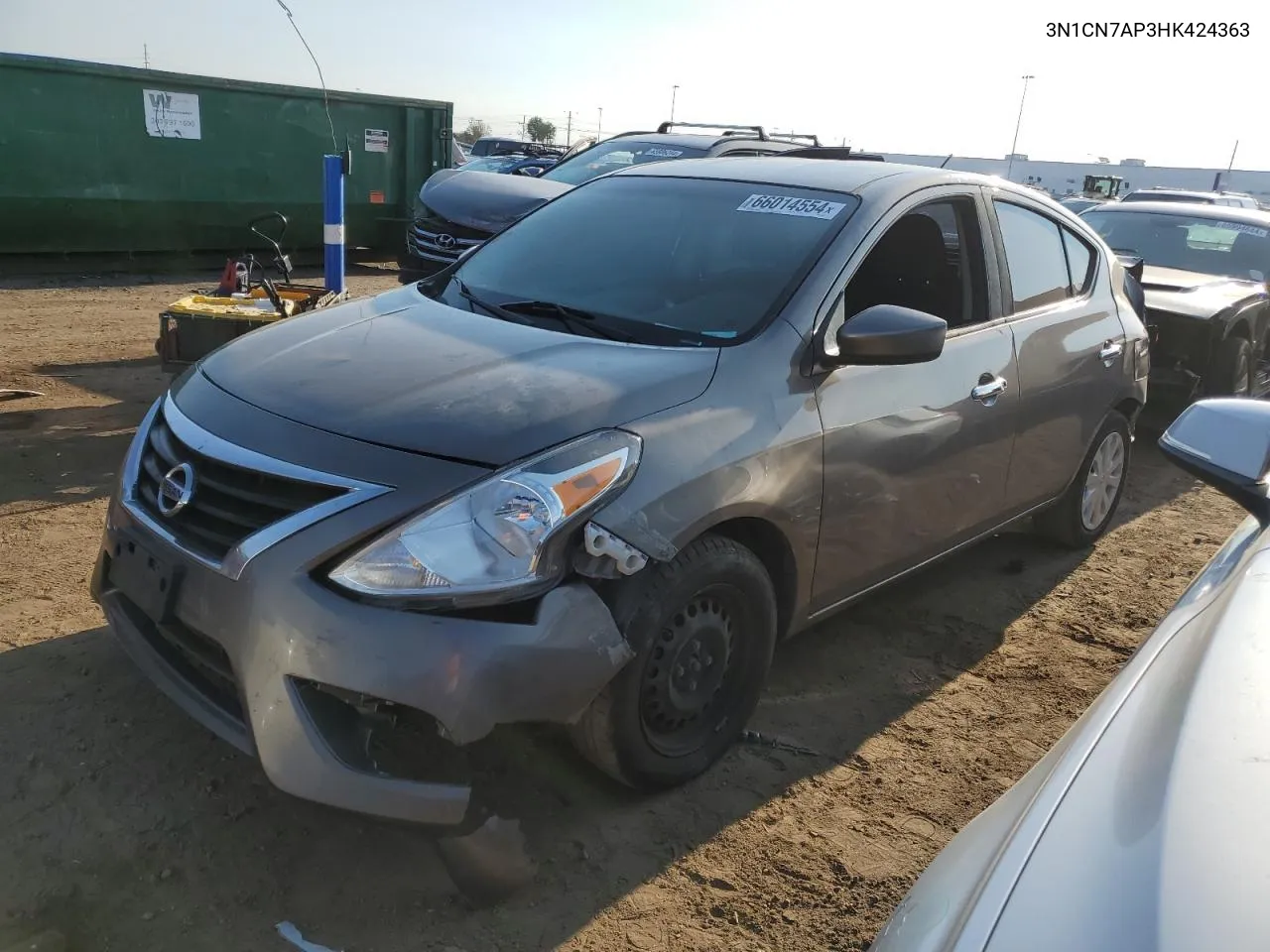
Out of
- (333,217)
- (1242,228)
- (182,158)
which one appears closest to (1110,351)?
(1242,228)

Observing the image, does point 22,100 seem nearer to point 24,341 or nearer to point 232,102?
point 232,102

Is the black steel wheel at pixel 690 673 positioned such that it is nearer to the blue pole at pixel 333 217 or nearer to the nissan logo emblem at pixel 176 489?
the nissan logo emblem at pixel 176 489

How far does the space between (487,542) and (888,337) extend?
1.38 meters

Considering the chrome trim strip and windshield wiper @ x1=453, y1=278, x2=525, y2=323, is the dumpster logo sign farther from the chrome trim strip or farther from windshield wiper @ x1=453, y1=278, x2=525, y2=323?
the chrome trim strip

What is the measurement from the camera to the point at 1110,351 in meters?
4.61

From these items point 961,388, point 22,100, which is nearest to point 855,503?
point 961,388

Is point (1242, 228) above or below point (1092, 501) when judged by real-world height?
above

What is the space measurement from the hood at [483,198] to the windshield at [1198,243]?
475 cm

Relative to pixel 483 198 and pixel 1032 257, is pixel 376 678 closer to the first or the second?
pixel 1032 257

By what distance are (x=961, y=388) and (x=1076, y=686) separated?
120 cm

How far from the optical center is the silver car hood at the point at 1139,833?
1214mm

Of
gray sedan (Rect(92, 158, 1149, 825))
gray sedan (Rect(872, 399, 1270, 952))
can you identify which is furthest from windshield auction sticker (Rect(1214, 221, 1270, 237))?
gray sedan (Rect(872, 399, 1270, 952))

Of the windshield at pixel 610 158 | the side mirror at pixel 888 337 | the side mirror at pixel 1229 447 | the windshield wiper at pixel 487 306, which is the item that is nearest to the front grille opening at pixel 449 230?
the windshield at pixel 610 158

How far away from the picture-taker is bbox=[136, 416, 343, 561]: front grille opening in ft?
7.73
